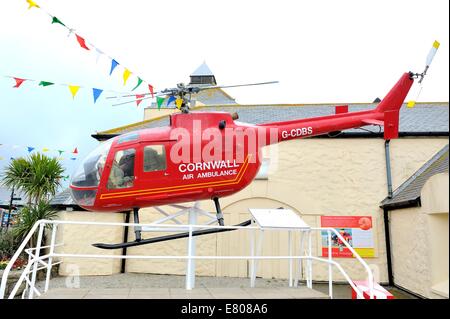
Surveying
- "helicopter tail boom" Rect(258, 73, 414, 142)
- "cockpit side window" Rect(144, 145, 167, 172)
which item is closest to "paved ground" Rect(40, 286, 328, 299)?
"cockpit side window" Rect(144, 145, 167, 172)

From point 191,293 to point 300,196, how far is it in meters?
6.86

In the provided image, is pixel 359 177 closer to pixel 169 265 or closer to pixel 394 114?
pixel 394 114

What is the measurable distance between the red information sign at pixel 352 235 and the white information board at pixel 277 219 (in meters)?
4.81

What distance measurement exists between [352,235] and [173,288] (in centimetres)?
677

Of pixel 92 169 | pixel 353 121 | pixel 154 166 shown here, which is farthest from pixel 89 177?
pixel 353 121

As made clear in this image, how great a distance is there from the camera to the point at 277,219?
6.02 meters

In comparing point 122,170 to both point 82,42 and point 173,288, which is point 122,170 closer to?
point 173,288

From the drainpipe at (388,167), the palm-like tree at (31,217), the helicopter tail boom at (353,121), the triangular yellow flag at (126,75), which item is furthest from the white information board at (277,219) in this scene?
the palm-like tree at (31,217)

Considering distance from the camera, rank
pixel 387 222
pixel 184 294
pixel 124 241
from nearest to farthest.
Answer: pixel 184 294 < pixel 387 222 < pixel 124 241

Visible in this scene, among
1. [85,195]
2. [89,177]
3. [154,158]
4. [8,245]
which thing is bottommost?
A: [8,245]

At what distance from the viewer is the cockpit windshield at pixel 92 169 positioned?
19.5ft

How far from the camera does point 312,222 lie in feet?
35.2

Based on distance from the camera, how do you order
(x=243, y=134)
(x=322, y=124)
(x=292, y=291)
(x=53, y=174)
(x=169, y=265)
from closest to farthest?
(x=292, y=291), (x=243, y=134), (x=322, y=124), (x=169, y=265), (x=53, y=174)
